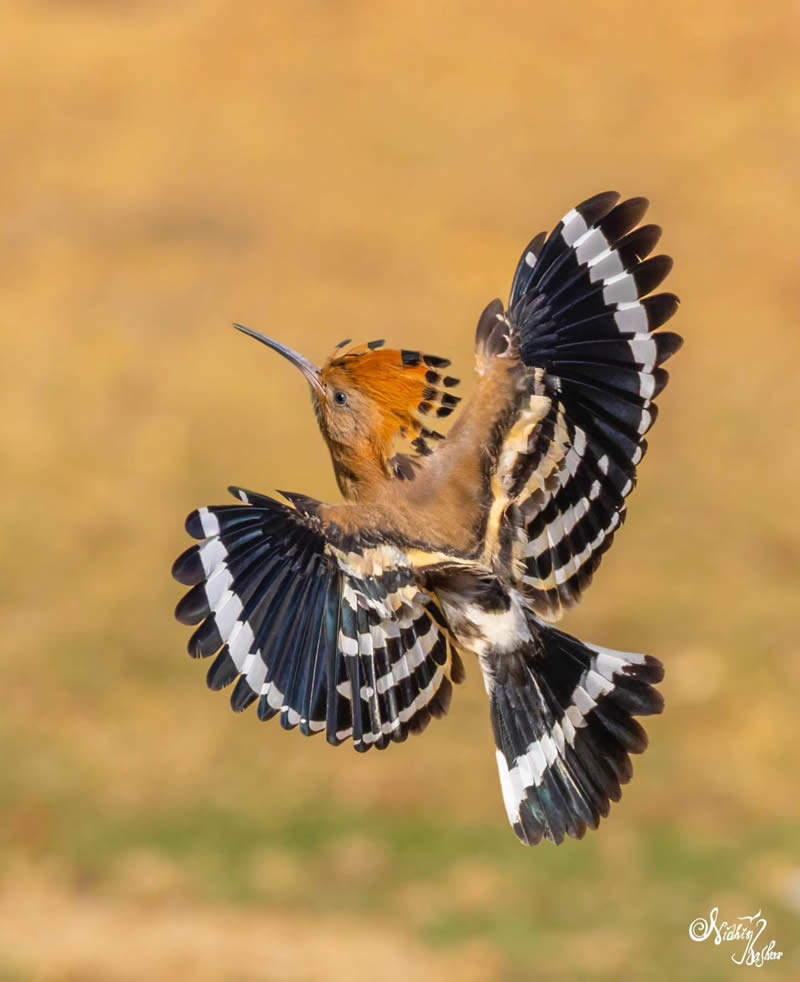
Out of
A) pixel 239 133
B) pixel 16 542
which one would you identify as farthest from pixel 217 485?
pixel 239 133

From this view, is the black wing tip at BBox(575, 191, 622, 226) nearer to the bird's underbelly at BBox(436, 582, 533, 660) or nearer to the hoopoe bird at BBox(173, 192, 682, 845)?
the hoopoe bird at BBox(173, 192, 682, 845)

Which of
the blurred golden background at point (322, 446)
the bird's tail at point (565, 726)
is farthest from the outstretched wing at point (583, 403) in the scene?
the blurred golden background at point (322, 446)

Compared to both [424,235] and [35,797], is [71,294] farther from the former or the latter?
[35,797]

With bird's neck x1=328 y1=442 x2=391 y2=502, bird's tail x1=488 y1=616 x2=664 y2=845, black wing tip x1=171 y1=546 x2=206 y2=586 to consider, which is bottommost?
bird's tail x1=488 y1=616 x2=664 y2=845

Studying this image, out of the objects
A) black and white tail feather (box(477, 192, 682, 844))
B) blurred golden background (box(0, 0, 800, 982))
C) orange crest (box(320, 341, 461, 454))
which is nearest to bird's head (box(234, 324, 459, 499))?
orange crest (box(320, 341, 461, 454))

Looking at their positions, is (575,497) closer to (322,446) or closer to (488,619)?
(488,619)

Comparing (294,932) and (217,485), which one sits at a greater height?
(217,485)

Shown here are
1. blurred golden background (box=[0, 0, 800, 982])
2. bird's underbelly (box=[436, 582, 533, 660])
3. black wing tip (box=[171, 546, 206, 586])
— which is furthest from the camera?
blurred golden background (box=[0, 0, 800, 982])
